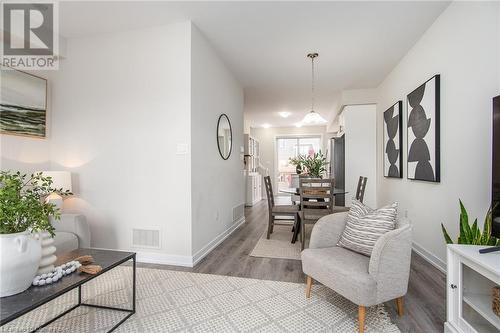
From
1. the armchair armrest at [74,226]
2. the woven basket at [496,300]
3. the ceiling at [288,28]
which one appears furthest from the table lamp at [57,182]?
the woven basket at [496,300]

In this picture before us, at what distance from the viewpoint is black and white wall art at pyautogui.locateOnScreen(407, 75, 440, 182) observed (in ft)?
9.11


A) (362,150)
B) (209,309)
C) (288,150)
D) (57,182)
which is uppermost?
(288,150)

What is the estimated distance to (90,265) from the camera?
1.64m

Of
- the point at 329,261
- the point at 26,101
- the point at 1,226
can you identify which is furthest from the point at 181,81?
the point at 329,261

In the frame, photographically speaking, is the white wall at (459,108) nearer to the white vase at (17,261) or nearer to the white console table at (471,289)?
the white console table at (471,289)

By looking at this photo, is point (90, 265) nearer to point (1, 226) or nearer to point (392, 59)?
point (1, 226)

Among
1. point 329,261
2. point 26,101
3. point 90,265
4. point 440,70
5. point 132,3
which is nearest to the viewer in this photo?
point 90,265

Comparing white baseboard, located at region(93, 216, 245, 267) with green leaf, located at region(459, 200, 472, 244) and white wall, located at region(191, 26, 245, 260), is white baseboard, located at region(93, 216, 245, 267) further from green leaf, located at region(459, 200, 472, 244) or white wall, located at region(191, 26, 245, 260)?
green leaf, located at region(459, 200, 472, 244)

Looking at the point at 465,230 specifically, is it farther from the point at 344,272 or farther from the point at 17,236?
the point at 17,236

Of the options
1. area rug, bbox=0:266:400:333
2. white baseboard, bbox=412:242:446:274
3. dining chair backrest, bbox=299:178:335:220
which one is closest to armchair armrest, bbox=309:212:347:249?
area rug, bbox=0:266:400:333

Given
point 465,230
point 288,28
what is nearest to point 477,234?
point 465,230

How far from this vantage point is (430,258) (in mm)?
2914

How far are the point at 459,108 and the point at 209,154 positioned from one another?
2.72 m

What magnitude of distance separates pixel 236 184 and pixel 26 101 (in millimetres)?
3079
